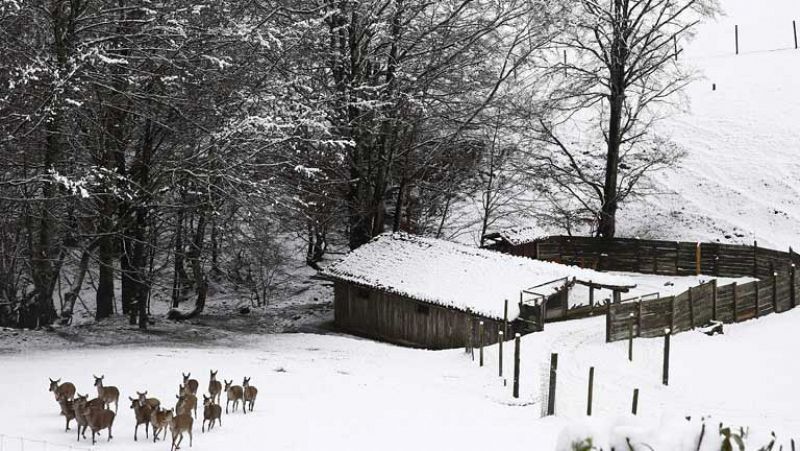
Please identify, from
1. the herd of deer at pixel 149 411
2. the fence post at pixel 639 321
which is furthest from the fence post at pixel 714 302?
the herd of deer at pixel 149 411

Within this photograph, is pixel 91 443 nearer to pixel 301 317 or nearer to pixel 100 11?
pixel 100 11

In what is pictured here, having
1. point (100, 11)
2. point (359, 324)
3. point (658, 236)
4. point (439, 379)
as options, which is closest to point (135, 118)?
point (100, 11)

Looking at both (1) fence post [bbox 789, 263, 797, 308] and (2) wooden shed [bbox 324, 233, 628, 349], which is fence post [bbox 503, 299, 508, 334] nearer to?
(2) wooden shed [bbox 324, 233, 628, 349]

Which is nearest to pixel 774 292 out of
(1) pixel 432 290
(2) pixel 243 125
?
(1) pixel 432 290

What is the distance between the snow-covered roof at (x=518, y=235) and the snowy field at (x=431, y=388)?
10.6 m

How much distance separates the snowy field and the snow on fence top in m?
1.74

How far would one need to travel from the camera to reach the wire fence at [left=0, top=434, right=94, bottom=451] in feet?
31.6

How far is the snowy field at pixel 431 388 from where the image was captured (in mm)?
10820

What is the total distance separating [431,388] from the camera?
15477 mm

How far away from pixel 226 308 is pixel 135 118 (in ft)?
47.9

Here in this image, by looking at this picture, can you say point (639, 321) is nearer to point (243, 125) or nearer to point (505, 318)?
point (505, 318)

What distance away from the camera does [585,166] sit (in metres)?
45.3

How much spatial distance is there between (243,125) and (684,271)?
20.6 metres

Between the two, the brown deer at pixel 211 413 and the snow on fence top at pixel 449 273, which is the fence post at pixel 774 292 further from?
the brown deer at pixel 211 413
